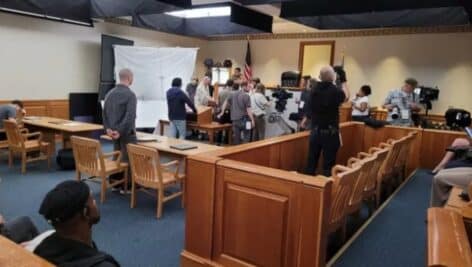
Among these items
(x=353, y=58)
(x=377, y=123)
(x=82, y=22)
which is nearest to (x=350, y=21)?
(x=377, y=123)

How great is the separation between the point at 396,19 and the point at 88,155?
5698 millimetres

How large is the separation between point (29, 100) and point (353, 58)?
7858 millimetres

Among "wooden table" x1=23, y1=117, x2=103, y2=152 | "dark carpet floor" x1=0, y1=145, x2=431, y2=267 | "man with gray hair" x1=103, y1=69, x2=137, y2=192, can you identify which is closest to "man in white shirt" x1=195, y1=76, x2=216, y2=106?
"wooden table" x1=23, y1=117, x2=103, y2=152

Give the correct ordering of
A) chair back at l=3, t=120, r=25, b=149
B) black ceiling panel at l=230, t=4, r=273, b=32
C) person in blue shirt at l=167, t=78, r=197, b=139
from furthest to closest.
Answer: black ceiling panel at l=230, t=4, r=273, b=32
person in blue shirt at l=167, t=78, r=197, b=139
chair back at l=3, t=120, r=25, b=149

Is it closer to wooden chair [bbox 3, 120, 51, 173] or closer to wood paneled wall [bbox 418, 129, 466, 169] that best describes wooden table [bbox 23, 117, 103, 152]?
wooden chair [bbox 3, 120, 51, 173]

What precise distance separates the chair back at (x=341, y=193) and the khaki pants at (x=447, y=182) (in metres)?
0.91

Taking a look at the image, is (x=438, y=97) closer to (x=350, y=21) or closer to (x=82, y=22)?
(x=350, y=21)

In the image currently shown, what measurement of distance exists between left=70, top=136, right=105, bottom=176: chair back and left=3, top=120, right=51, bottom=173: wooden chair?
4.85 feet

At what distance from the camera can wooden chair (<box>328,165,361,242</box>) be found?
2631 millimetres

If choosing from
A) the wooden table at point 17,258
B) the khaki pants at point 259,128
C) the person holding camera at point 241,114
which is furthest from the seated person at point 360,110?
the wooden table at point 17,258

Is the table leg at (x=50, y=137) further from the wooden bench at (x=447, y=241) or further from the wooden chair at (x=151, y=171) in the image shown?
the wooden bench at (x=447, y=241)

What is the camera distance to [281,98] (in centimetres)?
783

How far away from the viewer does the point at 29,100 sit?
7406 mm

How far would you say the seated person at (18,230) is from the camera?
6.50ft
